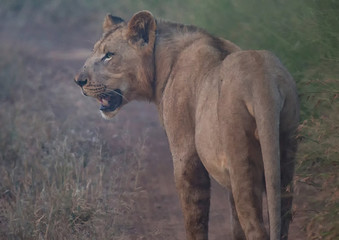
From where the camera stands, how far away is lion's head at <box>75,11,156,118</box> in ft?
17.0

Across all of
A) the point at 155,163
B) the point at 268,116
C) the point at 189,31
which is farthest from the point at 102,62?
the point at 155,163

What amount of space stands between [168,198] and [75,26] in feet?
35.8

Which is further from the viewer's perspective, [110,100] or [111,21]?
[111,21]

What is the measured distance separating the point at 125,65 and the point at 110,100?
31 cm

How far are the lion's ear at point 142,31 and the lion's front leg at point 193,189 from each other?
1028 millimetres

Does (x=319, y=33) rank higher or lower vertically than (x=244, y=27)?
higher

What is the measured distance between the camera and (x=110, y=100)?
537 cm

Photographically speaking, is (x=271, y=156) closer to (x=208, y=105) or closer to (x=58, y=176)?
(x=208, y=105)

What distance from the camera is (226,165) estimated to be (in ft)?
12.9

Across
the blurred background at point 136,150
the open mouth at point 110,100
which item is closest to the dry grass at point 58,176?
the blurred background at point 136,150

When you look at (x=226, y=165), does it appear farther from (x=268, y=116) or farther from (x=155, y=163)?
(x=155, y=163)

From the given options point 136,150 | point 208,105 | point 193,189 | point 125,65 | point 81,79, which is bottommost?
point 136,150

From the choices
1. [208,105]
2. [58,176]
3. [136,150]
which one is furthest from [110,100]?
[136,150]

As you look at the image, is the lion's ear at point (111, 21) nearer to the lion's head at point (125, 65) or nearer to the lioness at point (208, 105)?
the lioness at point (208, 105)
